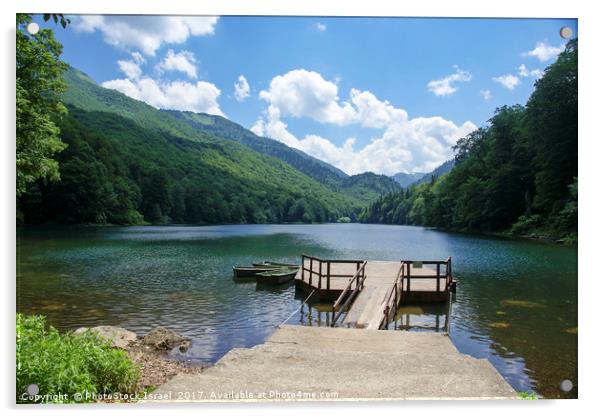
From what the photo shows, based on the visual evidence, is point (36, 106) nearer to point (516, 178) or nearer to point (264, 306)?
point (264, 306)

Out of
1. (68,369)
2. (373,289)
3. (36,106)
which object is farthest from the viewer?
(36,106)

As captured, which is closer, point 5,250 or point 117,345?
point 5,250

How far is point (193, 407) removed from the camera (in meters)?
5.84

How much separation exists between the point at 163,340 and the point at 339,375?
5.71 meters

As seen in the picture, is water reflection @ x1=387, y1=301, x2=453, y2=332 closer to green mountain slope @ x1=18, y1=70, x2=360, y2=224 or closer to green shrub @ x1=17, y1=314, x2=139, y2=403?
green shrub @ x1=17, y1=314, x2=139, y2=403

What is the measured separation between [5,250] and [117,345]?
4.04 metres

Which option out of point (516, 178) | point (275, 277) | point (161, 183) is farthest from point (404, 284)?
point (161, 183)

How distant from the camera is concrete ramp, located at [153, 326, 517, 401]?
5938mm

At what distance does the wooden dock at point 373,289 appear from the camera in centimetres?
1338

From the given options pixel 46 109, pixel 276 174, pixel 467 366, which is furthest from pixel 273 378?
pixel 276 174

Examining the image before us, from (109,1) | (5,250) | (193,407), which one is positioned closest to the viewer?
(193,407)

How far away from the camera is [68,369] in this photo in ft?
19.4

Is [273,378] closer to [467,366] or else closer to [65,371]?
[65,371]

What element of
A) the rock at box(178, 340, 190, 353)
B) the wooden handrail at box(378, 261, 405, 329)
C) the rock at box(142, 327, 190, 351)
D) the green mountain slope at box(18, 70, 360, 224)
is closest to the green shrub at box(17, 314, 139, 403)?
the rock at box(142, 327, 190, 351)
